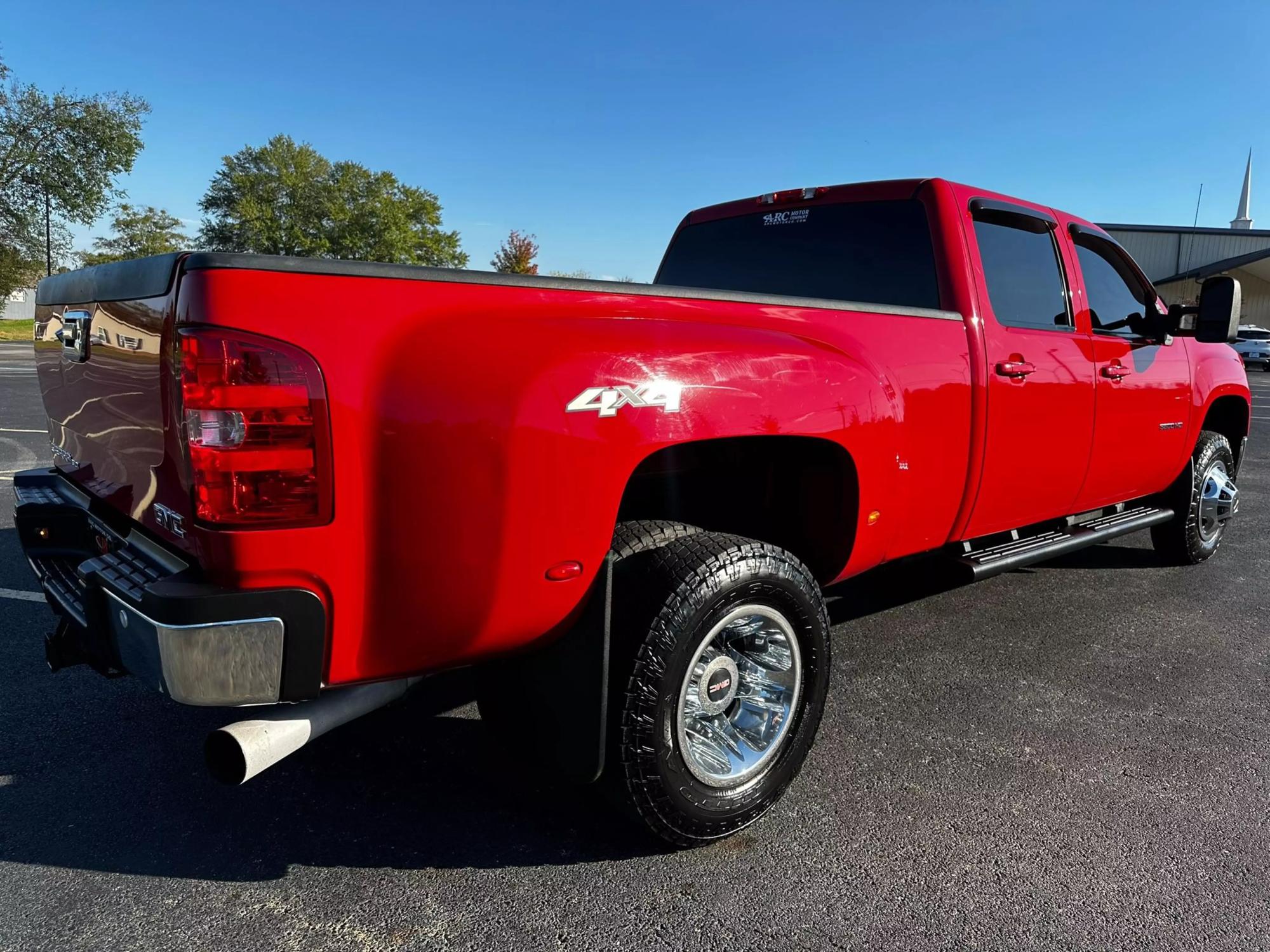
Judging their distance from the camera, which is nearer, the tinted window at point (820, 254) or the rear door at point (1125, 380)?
the tinted window at point (820, 254)

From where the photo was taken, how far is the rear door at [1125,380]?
4.11 metres

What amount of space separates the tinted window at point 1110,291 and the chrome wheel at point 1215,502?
1458mm

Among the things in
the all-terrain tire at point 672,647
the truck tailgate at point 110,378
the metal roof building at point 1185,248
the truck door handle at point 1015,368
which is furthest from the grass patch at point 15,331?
the metal roof building at point 1185,248

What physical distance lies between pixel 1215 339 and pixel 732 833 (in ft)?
12.6

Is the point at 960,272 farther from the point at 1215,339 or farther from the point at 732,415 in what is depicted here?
the point at 1215,339

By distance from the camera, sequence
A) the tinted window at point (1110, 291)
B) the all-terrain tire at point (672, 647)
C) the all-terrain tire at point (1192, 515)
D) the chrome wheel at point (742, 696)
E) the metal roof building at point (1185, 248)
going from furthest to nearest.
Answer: the metal roof building at point (1185, 248) < the all-terrain tire at point (1192, 515) < the tinted window at point (1110, 291) < the chrome wheel at point (742, 696) < the all-terrain tire at point (672, 647)

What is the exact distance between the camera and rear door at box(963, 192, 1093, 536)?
3451mm

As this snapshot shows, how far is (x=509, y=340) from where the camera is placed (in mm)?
1974

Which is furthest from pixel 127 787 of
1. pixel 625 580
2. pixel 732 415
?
pixel 732 415

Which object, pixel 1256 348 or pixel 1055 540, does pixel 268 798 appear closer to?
pixel 1055 540

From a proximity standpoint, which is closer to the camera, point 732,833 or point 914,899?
point 914,899

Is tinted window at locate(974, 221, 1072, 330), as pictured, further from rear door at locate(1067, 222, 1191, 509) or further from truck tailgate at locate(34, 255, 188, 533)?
truck tailgate at locate(34, 255, 188, 533)

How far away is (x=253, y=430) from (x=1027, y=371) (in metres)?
2.90

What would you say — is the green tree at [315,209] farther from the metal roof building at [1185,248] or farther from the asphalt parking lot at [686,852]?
the asphalt parking lot at [686,852]
